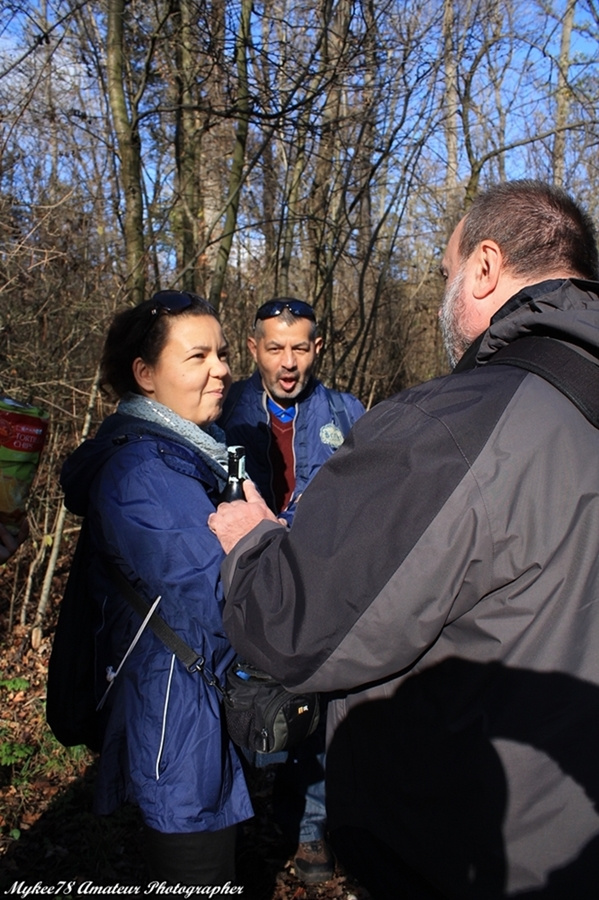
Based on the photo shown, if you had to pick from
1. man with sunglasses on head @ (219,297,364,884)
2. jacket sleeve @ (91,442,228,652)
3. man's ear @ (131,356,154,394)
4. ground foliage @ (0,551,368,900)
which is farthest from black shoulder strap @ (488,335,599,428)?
ground foliage @ (0,551,368,900)

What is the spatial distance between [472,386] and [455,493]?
236 mm

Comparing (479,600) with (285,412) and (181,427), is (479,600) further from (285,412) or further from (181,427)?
(285,412)

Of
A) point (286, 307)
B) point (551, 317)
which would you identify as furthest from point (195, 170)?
point (551, 317)

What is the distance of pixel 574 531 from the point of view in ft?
4.19

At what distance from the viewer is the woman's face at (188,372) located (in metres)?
2.41

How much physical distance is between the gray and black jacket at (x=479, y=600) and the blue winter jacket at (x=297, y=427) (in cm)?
215

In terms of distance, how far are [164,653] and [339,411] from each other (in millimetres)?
2131

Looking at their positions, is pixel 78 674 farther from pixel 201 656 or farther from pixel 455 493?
pixel 455 493

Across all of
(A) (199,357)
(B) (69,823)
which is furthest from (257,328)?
(B) (69,823)

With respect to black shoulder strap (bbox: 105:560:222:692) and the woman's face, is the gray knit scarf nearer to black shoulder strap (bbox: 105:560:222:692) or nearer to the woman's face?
the woman's face

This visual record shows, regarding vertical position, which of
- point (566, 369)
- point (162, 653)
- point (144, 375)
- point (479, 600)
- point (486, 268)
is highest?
point (486, 268)

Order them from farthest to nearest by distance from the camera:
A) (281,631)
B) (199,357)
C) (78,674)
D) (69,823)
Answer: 1. (69,823)
2. (199,357)
3. (78,674)
4. (281,631)

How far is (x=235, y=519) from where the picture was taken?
6.06 feet

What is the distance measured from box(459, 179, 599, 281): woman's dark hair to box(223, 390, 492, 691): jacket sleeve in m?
0.52
